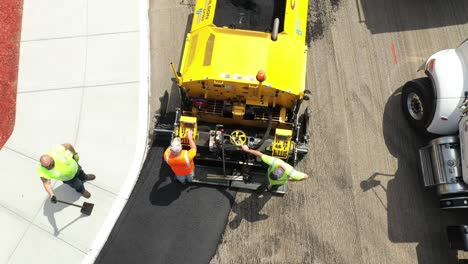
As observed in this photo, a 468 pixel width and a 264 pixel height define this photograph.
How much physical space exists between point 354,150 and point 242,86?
9.83 feet

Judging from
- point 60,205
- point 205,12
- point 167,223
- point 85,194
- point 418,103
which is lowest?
point 167,223

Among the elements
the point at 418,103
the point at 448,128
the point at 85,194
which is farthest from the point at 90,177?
the point at 448,128

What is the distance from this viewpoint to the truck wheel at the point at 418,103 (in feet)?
21.5

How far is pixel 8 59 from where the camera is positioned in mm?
7758

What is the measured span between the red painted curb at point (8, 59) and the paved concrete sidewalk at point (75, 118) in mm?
159

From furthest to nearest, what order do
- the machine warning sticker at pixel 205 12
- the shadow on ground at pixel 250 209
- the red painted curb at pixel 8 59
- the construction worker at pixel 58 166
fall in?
1. the red painted curb at pixel 8 59
2. the shadow on ground at pixel 250 209
3. the machine warning sticker at pixel 205 12
4. the construction worker at pixel 58 166

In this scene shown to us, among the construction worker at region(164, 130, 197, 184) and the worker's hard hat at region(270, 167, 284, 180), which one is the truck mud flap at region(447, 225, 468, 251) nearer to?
the worker's hard hat at region(270, 167, 284, 180)

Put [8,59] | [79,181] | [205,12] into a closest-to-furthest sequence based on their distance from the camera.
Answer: [79,181], [205,12], [8,59]

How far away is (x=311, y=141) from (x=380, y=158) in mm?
1485

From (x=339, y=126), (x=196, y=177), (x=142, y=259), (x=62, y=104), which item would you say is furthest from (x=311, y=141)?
(x=62, y=104)

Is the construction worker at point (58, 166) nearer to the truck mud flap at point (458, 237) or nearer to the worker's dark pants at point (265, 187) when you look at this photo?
the worker's dark pants at point (265, 187)

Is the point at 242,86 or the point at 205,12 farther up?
the point at 205,12

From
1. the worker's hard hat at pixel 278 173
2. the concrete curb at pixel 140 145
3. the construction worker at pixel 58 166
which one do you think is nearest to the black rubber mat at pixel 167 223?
the concrete curb at pixel 140 145

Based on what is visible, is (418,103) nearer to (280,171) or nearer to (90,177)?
(280,171)
